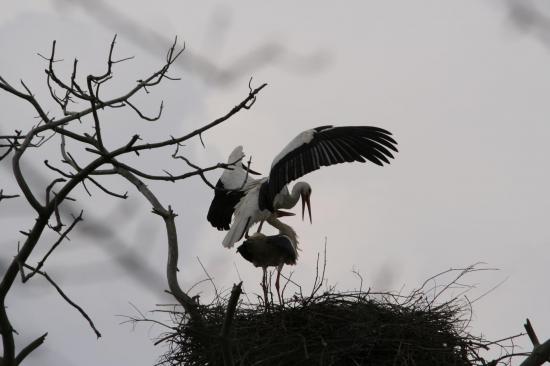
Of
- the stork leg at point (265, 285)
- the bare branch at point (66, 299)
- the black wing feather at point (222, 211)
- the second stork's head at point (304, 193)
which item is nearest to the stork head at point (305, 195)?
the second stork's head at point (304, 193)

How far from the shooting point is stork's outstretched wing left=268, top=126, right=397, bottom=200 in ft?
27.9

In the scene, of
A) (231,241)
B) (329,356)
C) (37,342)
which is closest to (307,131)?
(231,241)

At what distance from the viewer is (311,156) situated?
8.58m

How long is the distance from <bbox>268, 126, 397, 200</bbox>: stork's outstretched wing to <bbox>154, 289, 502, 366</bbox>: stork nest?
1.70m

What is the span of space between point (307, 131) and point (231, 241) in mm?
1290

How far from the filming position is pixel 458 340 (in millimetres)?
6766

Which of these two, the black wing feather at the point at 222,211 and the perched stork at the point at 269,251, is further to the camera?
the black wing feather at the point at 222,211

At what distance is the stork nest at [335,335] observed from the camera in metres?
6.40

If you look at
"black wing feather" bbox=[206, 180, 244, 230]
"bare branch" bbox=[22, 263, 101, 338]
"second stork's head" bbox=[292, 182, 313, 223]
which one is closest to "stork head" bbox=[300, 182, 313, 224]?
"second stork's head" bbox=[292, 182, 313, 223]

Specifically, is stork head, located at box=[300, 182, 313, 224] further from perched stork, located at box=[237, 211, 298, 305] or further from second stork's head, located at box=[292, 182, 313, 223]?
perched stork, located at box=[237, 211, 298, 305]

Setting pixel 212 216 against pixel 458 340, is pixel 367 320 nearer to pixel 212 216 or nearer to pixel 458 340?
pixel 458 340

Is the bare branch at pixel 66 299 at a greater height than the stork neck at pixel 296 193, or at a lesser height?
lesser

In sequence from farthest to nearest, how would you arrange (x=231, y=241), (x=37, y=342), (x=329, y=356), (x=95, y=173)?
(x=231, y=241) < (x=329, y=356) < (x=95, y=173) < (x=37, y=342)

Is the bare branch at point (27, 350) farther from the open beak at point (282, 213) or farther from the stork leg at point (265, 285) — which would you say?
the open beak at point (282, 213)
